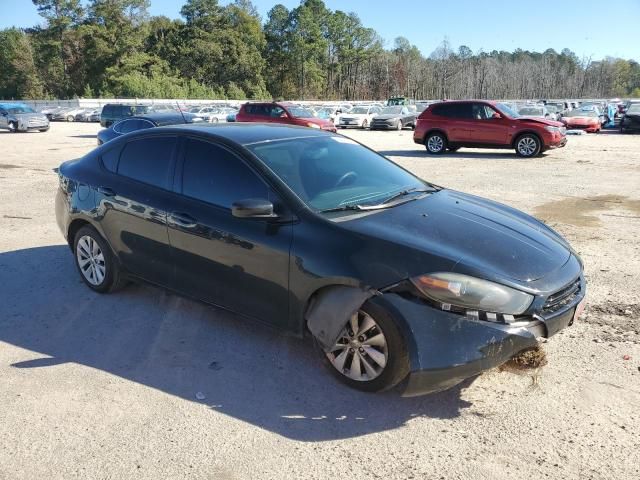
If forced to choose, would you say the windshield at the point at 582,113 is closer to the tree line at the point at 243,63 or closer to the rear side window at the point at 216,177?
the rear side window at the point at 216,177

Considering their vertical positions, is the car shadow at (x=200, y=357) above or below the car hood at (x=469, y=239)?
below

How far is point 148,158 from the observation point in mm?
4605

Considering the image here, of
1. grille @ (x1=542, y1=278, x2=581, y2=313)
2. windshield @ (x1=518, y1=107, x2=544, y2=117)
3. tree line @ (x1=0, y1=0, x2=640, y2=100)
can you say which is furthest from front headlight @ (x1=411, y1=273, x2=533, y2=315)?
tree line @ (x1=0, y1=0, x2=640, y2=100)

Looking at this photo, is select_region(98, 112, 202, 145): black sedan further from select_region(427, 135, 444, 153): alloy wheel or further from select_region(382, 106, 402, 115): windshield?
select_region(382, 106, 402, 115): windshield

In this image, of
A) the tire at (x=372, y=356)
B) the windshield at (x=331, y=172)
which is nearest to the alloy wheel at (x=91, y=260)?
the windshield at (x=331, y=172)

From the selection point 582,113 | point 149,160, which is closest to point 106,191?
point 149,160

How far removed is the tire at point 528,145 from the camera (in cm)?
1681

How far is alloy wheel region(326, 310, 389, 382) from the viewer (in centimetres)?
325

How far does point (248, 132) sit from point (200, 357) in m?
1.79

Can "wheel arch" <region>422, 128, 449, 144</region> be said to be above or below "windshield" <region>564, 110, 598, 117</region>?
below

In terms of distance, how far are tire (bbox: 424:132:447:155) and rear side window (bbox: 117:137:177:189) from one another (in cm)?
1453

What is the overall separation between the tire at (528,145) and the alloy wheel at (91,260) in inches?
582

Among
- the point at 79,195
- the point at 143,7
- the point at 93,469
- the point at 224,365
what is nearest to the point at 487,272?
the point at 224,365

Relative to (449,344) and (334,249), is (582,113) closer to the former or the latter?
(334,249)
